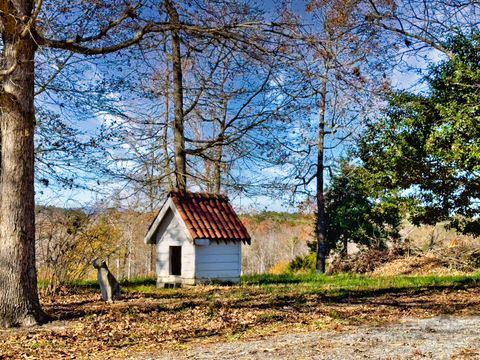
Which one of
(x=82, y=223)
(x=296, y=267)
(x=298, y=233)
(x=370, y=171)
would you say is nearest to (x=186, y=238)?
(x=82, y=223)

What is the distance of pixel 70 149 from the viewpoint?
1224 centimetres

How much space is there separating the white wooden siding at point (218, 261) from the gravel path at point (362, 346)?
7.27 m

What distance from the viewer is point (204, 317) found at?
8547 millimetres

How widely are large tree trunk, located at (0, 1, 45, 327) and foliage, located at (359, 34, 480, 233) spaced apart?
9.62m

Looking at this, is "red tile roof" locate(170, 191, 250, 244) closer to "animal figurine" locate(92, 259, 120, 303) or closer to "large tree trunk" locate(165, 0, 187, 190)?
"large tree trunk" locate(165, 0, 187, 190)

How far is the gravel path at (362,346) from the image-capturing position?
5793 mm

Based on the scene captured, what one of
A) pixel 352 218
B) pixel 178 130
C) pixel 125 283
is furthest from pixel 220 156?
pixel 352 218

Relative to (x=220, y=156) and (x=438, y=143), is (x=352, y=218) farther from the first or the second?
(x=438, y=143)

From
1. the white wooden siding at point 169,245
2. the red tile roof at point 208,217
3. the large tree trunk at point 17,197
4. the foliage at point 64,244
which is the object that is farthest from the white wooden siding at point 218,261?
the large tree trunk at point 17,197

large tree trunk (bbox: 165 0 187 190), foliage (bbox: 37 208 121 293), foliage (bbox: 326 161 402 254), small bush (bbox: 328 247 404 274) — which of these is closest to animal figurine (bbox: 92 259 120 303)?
foliage (bbox: 37 208 121 293)

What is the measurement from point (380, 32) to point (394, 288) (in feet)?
19.2

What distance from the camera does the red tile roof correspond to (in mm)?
14297

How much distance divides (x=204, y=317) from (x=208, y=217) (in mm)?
6480

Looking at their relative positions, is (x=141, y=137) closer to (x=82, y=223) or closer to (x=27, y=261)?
(x=82, y=223)
